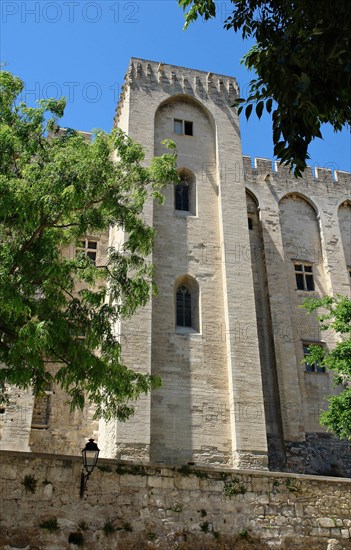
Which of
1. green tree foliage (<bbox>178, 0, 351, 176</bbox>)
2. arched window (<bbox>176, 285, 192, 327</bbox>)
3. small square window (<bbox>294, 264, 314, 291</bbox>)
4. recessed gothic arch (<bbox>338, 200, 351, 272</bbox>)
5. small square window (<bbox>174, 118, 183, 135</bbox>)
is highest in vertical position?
small square window (<bbox>174, 118, 183, 135</bbox>)

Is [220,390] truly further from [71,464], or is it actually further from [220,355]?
[71,464]

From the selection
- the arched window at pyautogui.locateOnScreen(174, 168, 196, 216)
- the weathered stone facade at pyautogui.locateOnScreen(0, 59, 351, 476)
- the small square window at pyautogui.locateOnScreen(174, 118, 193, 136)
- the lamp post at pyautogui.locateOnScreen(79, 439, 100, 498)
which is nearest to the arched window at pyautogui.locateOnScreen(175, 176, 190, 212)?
the arched window at pyautogui.locateOnScreen(174, 168, 196, 216)

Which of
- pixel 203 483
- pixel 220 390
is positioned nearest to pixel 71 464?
pixel 203 483

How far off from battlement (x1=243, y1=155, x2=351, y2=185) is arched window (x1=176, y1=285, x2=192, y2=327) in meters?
7.58

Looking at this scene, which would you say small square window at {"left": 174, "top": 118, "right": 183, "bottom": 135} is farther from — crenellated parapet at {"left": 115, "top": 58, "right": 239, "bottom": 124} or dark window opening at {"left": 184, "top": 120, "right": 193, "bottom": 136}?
crenellated parapet at {"left": 115, "top": 58, "right": 239, "bottom": 124}

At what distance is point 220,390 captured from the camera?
1636cm

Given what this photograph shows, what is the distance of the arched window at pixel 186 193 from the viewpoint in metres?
19.5

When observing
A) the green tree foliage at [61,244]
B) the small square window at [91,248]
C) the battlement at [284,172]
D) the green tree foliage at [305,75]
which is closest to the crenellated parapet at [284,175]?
the battlement at [284,172]

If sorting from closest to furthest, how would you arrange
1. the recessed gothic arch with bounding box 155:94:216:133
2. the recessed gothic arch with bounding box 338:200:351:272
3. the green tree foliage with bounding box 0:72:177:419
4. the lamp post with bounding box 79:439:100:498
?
the green tree foliage with bounding box 0:72:177:419, the lamp post with bounding box 79:439:100:498, the recessed gothic arch with bounding box 155:94:216:133, the recessed gothic arch with bounding box 338:200:351:272

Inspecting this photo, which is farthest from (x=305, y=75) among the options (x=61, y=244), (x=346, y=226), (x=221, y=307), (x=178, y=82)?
(x=346, y=226)

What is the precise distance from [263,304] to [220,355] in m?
4.78

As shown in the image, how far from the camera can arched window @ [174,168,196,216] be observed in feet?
63.9

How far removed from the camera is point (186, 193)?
19812mm

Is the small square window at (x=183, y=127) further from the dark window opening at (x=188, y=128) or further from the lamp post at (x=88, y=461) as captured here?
the lamp post at (x=88, y=461)
